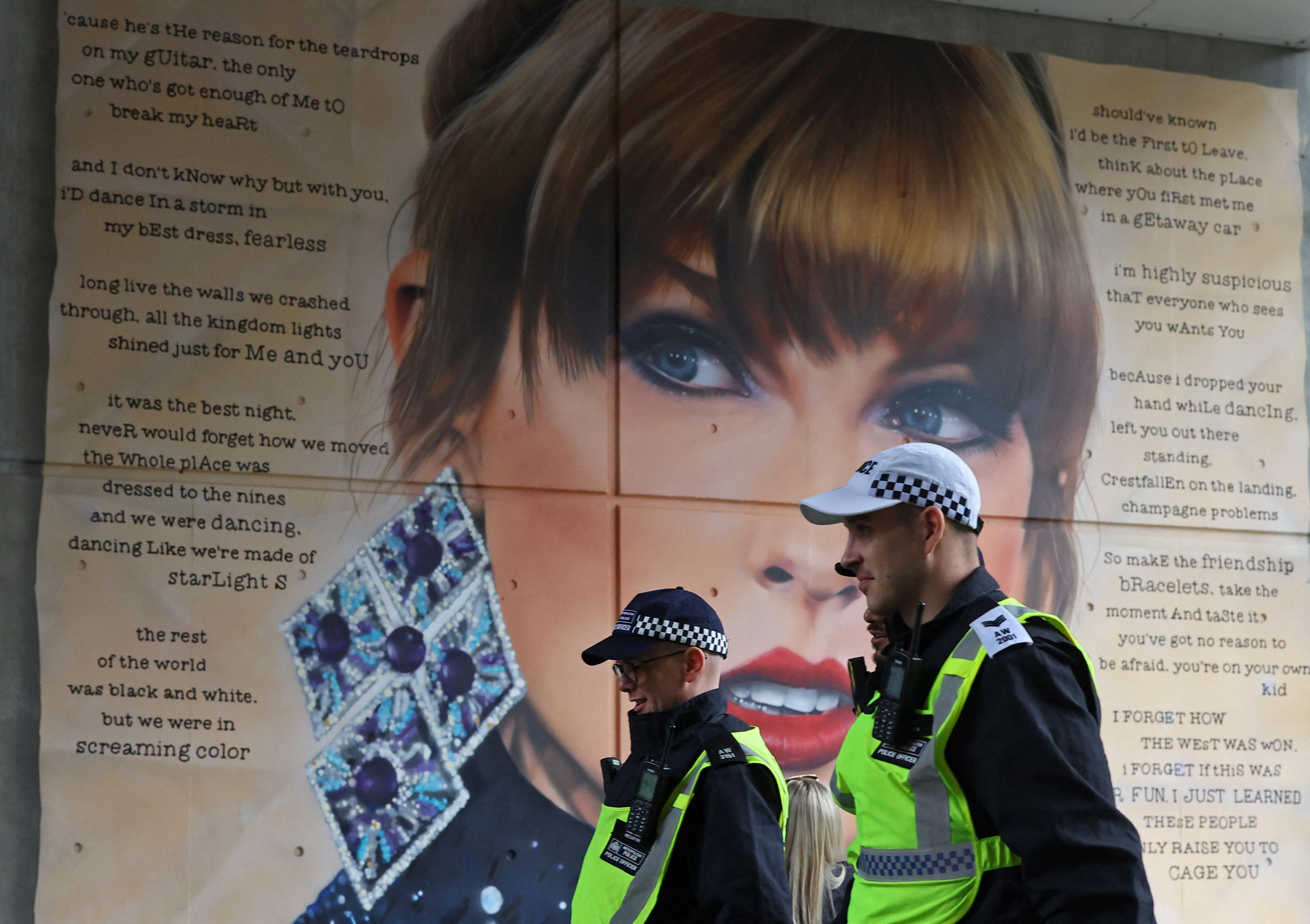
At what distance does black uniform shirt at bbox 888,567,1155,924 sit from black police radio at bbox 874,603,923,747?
0.09 meters

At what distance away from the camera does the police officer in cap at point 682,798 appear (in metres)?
2.26

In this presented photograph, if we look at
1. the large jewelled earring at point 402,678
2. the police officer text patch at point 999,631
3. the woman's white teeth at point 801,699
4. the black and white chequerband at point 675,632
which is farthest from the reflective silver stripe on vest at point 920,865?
the woman's white teeth at point 801,699

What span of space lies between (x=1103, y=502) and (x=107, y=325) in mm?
3106

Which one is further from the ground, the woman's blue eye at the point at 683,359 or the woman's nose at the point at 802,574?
the woman's blue eye at the point at 683,359

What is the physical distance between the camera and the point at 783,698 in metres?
4.12

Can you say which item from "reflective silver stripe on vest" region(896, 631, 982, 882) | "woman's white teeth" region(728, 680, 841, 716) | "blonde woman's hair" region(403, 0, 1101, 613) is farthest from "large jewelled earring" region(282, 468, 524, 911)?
"reflective silver stripe on vest" region(896, 631, 982, 882)

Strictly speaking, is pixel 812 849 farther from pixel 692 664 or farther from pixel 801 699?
pixel 692 664

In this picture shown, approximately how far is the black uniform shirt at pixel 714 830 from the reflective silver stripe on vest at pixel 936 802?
0.48 meters

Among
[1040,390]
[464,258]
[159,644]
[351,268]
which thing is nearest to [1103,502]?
[1040,390]

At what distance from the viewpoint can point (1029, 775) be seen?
62.6 inches

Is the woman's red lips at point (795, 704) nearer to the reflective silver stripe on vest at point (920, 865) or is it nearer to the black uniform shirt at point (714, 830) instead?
the black uniform shirt at point (714, 830)

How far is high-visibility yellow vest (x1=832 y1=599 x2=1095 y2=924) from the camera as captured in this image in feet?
5.60

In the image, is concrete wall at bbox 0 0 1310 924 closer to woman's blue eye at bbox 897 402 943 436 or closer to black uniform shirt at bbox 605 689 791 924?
woman's blue eye at bbox 897 402 943 436

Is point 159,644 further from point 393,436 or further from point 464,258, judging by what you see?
point 464,258
